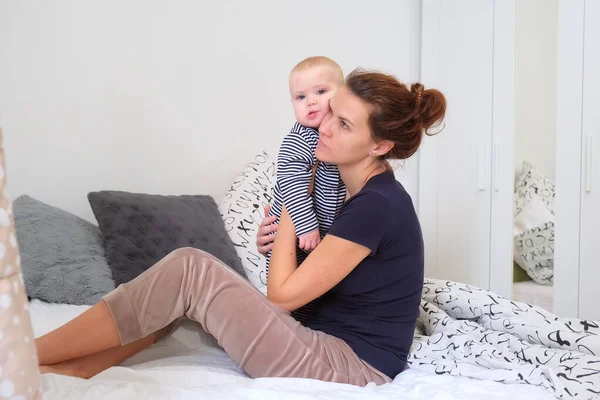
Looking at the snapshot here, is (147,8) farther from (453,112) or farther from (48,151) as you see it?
(453,112)

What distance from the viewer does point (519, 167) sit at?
271cm

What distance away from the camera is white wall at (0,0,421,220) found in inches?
101

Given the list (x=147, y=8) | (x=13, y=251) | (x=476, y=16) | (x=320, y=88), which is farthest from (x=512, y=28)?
(x=13, y=251)

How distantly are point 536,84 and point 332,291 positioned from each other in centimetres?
154

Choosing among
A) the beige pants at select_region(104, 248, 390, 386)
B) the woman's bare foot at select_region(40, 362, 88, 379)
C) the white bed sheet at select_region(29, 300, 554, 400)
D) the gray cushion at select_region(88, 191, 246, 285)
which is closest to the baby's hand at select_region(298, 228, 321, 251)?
the beige pants at select_region(104, 248, 390, 386)

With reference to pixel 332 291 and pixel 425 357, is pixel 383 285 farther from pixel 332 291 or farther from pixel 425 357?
pixel 425 357

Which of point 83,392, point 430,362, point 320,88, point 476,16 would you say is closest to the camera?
point 83,392

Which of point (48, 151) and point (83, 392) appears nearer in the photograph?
point (83, 392)

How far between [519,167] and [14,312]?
8.16ft

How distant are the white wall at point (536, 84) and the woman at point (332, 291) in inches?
44.9

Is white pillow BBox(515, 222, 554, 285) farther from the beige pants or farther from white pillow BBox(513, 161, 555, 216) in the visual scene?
the beige pants

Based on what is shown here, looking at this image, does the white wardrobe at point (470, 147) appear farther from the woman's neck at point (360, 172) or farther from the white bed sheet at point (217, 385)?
the white bed sheet at point (217, 385)

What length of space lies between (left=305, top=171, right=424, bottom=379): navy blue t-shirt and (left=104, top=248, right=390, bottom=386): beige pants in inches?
4.4

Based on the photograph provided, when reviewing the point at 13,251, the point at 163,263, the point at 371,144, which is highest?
the point at 371,144
